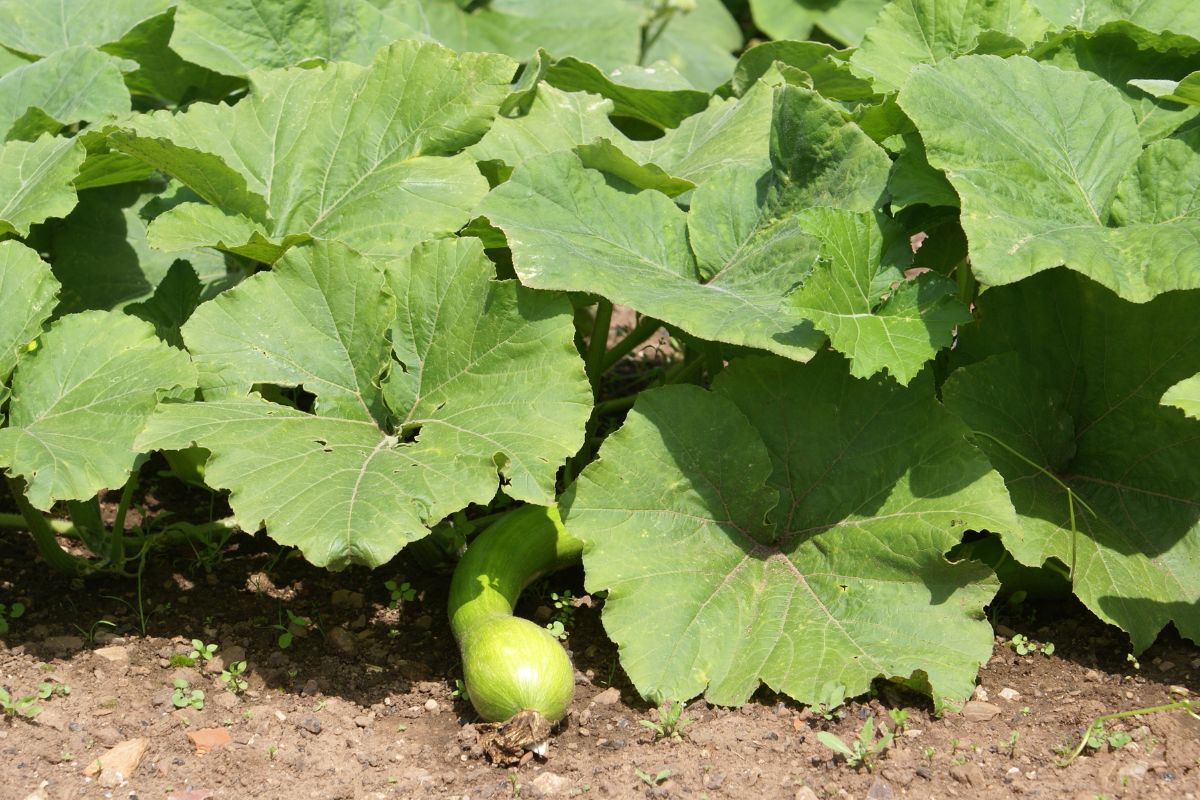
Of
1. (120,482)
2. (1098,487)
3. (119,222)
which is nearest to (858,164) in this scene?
(1098,487)

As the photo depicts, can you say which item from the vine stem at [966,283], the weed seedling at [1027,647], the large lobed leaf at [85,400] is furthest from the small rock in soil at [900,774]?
the large lobed leaf at [85,400]

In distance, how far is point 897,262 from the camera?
3.43 meters

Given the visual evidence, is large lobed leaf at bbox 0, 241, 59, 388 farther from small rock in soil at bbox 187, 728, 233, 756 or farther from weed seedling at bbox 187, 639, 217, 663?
small rock in soil at bbox 187, 728, 233, 756

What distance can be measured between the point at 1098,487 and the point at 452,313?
6.01ft

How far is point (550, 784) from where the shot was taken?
9.51 feet

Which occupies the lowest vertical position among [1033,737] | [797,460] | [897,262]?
[1033,737]

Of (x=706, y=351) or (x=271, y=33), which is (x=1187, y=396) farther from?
(x=271, y=33)

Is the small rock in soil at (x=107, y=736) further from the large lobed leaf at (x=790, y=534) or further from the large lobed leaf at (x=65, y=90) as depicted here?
the large lobed leaf at (x=65, y=90)

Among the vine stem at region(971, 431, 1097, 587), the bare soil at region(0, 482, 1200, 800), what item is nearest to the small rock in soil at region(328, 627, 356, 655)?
the bare soil at region(0, 482, 1200, 800)

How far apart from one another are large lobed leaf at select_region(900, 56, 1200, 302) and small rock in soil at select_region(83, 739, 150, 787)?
224 cm

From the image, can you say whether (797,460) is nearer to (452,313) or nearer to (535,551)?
(535,551)

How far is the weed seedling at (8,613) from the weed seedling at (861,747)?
6.96 ft

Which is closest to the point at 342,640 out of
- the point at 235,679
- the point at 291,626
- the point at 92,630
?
the point at 291,626

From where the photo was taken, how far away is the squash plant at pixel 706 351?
312 cm
